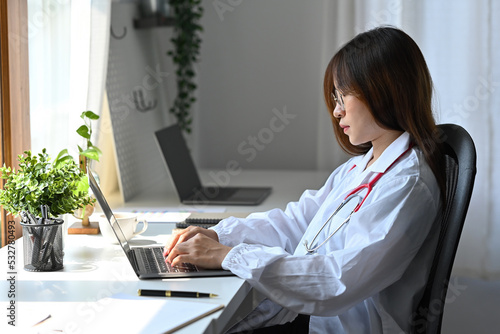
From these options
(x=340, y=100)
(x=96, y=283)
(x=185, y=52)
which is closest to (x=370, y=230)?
(x=340, y=100)

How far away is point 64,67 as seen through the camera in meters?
1.90

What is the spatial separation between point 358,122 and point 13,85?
88 cm

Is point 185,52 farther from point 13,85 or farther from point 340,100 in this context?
point 340,100

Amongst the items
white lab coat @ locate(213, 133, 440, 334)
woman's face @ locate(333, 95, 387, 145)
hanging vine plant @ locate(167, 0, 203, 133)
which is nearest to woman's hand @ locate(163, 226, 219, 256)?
white lab coat @ locate(213, 133, 440, 334)

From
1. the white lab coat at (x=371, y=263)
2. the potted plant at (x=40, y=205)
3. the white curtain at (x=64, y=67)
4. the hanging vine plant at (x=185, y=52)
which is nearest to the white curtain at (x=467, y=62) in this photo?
the hanging vine plant at (x=185, y=52)

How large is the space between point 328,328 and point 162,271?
1.22 feet

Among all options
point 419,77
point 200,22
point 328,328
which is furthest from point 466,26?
point 328,328

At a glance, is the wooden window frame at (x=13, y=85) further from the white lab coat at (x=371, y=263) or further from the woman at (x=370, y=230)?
the white lab coat at (x=371, y=263)

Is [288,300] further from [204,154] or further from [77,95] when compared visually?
[204,154]

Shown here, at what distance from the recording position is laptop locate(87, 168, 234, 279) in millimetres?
1234

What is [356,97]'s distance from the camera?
126 cm

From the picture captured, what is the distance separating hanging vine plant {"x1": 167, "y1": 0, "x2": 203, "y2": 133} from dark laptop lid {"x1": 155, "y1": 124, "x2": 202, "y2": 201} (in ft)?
1.99

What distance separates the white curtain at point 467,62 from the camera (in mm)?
2629

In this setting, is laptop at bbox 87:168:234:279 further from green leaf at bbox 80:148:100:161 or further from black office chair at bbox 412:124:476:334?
black office chair at bbox 412:124:476:334
